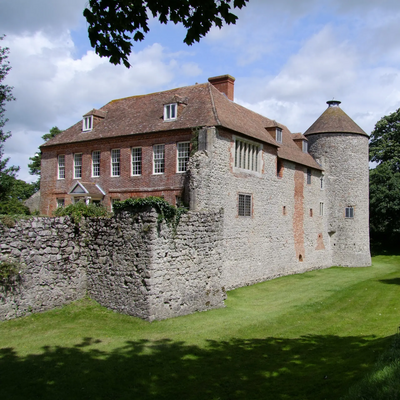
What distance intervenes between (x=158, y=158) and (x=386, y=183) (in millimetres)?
28934

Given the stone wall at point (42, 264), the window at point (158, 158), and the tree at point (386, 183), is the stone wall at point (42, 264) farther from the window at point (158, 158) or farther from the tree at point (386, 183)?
the tree at point (386, 183)

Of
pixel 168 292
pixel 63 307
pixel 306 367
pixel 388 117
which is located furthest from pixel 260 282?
pixel 388 117

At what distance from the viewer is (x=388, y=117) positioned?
49.7 meters

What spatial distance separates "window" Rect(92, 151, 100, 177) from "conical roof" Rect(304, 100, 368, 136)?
63.6ft

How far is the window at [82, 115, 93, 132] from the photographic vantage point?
87.4 feet

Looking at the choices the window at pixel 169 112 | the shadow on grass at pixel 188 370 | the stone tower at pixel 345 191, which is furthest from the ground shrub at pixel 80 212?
the stone tower at pixel 345 191

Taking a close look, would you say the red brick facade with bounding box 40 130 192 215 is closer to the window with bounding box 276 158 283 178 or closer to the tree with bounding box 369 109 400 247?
the window with bounding box 276 158 283 178

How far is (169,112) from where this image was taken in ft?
76.8

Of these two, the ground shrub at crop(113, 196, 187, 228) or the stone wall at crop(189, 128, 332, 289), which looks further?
the stone wall at crop(189, 128, 332, 289)

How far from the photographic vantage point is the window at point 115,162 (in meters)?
24.7

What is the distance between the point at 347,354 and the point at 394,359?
355cm

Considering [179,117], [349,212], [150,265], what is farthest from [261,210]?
[349,212]

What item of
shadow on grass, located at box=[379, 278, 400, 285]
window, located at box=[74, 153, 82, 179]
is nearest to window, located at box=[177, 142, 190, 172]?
window, located at box=[74, 153, 82, 179]

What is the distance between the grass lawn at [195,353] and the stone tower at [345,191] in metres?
19.1
